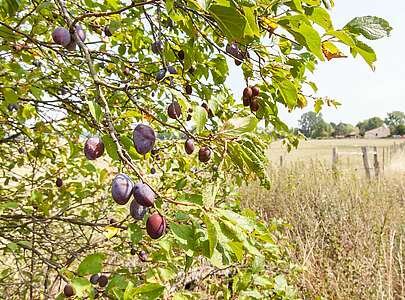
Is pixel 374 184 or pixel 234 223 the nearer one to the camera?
pixel 234 223

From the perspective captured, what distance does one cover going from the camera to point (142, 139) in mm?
579

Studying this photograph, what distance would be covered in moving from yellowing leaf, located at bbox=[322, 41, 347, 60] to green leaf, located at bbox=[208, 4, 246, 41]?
198 millimetres

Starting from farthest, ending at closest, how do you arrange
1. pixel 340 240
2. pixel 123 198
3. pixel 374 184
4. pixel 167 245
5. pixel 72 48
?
pixel 374 184
pixel 340 240
pixel 167 245
pixel 72 48
pixel 123 198

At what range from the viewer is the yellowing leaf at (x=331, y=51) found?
69cm

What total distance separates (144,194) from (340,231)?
11.5 ft

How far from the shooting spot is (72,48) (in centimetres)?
85

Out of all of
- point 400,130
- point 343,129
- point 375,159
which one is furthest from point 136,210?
point 343,129

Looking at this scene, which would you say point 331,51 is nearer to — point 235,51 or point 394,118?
point 235,51

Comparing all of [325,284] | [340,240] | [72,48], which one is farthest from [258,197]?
[72,48]

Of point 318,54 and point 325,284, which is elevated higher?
point 318,54

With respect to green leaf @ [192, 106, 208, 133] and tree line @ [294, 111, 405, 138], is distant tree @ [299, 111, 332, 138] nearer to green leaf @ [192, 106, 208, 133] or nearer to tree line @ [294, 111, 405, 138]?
tree line @ [294, 111, 405, 138]

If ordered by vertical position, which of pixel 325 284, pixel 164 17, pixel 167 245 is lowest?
pixel 325 284

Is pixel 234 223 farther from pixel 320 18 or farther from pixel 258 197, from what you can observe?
pixel 258 197

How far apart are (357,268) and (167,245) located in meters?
2.20
